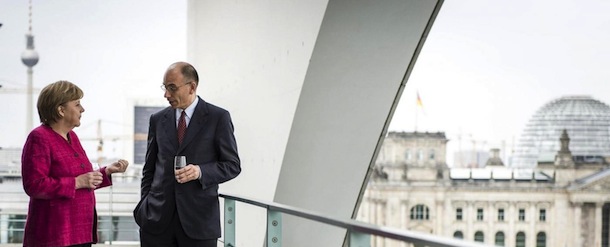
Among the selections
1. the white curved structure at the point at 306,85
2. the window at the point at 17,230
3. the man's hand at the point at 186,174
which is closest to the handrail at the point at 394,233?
the man's hand at the point at 186,174

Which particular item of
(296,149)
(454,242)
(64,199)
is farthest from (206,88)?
(454,242)

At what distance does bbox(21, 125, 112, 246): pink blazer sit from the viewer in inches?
75.7

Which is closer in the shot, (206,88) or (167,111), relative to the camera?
(167,111)

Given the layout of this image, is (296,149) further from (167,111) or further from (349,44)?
(167,111)

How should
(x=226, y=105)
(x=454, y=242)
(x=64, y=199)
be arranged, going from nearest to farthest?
(x=454, y=242), (x=64, y=199), (x=226, y=105)

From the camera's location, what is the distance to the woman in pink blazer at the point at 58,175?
6.32 ft

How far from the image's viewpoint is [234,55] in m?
4.54

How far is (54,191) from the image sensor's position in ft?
6.32

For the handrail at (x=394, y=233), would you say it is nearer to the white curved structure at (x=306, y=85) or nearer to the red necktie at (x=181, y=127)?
the red necktie at (x=181, y=127)

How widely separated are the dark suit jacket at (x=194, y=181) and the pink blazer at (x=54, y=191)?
204 millimetres

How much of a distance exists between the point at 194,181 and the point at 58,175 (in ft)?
1.22

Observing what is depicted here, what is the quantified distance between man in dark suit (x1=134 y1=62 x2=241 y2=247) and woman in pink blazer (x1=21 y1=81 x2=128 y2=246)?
210 millimetres

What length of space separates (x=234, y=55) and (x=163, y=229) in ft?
8.04

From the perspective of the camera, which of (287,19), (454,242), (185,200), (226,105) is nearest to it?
(454,242)
